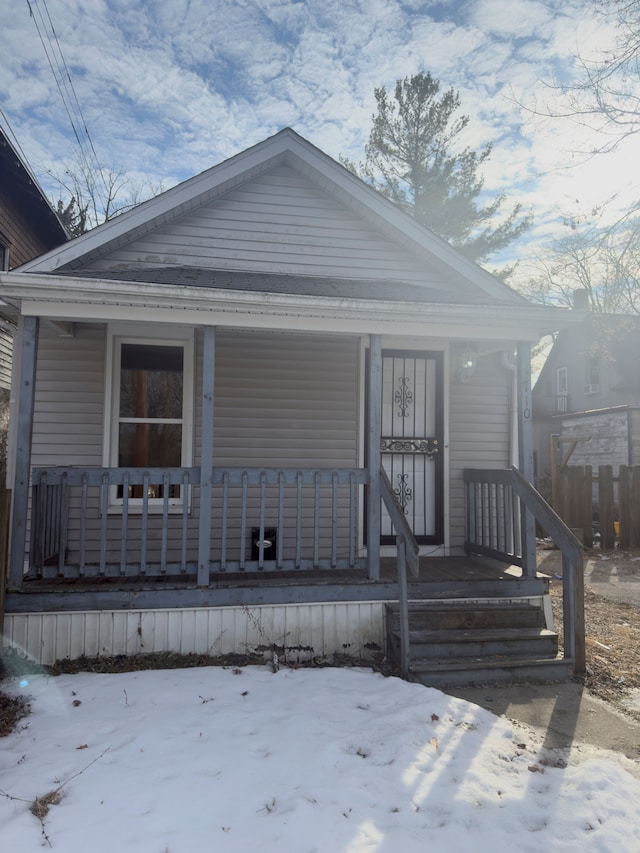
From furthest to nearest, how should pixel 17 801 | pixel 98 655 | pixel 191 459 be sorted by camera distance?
pixel 191 459, pixel 98 655, pixel 17 801

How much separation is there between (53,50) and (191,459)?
387 inches

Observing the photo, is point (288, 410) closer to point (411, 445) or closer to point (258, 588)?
point (411, 445)

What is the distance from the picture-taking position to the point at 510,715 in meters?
3.68

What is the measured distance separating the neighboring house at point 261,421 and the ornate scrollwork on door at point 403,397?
17mm

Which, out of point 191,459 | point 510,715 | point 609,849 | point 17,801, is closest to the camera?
point 609,849

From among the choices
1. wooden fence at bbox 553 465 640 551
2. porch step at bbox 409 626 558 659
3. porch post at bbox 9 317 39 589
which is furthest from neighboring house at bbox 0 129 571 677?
wooden fence at bbox 553 465 640 551

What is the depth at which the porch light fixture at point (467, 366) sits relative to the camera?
21.0 ft

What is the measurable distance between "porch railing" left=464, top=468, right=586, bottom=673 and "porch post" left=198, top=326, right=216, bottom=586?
2.86 m

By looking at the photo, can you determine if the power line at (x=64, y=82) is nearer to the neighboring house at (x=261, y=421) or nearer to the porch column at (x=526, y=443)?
the neighboring house at (x=261, y=421)

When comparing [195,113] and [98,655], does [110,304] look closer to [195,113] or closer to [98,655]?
[98,655]

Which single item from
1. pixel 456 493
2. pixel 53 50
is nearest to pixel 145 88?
pixel 53 50

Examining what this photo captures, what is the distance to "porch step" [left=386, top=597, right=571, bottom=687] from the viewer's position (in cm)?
420

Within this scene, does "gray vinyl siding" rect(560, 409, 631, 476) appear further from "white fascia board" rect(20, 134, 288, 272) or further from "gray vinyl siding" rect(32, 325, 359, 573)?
"white fascia board" rect(20, 134, 288, 272)

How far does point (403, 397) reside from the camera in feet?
21.1
